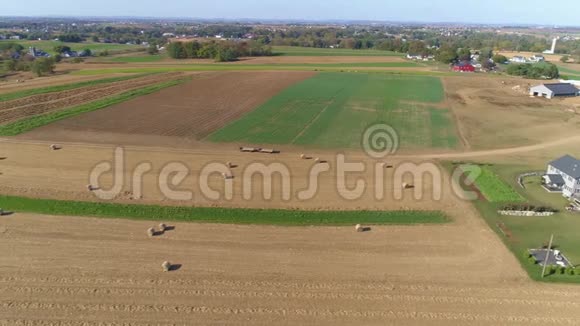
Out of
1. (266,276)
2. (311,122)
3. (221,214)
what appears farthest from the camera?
(311,122)

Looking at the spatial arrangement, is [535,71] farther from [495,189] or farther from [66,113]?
[66,113]

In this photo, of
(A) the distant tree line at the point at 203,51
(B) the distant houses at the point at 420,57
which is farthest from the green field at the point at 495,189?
(B) the distant houses at the point at 420,57

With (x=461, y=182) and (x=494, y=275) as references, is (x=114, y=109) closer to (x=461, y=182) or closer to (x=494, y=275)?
(x=461, y=182)

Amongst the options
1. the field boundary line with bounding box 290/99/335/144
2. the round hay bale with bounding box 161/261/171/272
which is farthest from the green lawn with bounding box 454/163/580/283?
the field boundary line with bounding box 290/99/335/144

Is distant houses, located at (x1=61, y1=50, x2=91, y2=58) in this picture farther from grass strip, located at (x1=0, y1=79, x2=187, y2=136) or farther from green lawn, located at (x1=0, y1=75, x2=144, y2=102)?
grass strip, located at (x1=0, y1=79, x2=187, y2=136)

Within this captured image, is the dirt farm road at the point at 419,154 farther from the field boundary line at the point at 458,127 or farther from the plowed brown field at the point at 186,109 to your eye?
the plowed brown field at the point at 186,109

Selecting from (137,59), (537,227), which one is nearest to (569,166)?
(537,227)
